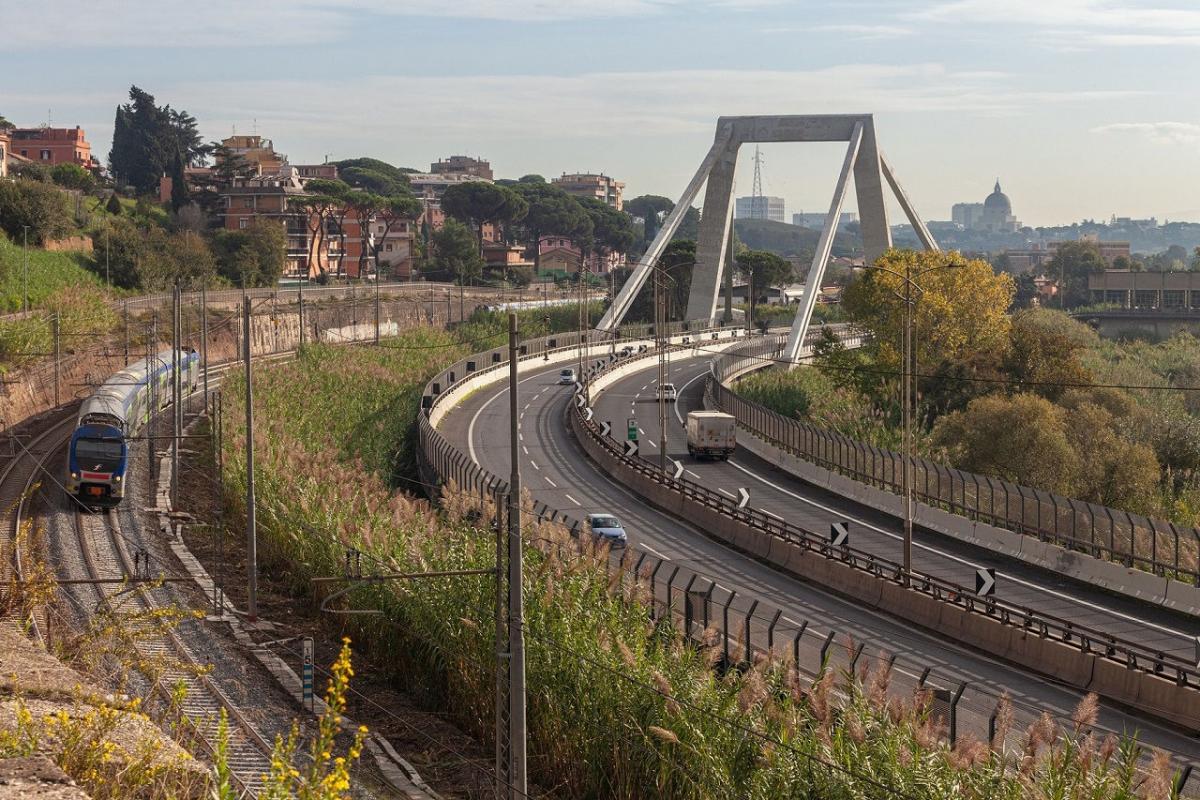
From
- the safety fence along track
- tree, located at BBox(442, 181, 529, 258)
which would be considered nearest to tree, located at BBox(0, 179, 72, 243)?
the safety fence along track

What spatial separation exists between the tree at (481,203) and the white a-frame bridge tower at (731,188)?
62.1 m

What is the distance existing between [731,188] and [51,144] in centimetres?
8462

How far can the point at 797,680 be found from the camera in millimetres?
21578

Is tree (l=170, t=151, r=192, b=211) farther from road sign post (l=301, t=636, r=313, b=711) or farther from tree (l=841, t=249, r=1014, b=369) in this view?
road sign post (l=301, t=636, r=313, b=711)

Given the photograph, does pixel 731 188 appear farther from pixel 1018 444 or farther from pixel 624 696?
pixel 624 696

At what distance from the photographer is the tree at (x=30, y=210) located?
327ft

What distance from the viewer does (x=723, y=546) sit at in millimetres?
42812

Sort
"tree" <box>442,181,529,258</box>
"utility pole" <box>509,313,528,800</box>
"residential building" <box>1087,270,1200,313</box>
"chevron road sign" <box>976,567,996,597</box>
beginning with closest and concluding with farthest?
"utility pole" <box>509,313,528,800</box> < "chevron road sign" <box>976,567,996,597</box> < "residential building" <box>1087,270,1200,313</box> < "tree" <box>442,181,529,258</box>

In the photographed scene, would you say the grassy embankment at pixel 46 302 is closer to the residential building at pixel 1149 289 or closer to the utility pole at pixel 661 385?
the utility pole at pixel 661 385

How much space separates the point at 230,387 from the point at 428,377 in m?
25.0

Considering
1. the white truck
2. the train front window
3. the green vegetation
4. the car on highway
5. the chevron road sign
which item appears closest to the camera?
the chevron road sign

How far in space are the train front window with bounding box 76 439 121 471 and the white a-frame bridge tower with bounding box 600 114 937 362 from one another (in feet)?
250

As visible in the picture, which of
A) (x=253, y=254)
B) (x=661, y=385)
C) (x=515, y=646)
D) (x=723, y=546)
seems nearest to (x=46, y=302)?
(x=253, y=254)

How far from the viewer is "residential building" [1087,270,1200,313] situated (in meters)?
172
